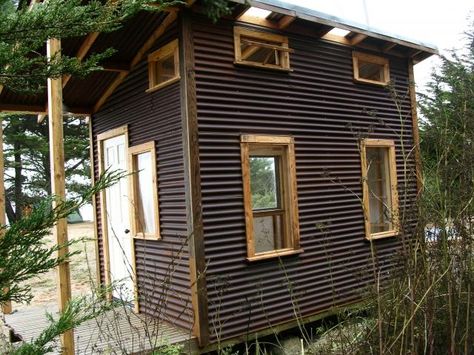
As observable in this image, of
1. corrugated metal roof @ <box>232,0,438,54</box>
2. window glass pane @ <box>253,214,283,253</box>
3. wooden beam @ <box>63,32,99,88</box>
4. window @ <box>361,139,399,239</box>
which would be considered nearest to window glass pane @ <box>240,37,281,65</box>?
corrugated metal roof @ <box>232,0,438,54</box>

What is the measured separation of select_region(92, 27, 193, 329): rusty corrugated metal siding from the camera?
5.20 m

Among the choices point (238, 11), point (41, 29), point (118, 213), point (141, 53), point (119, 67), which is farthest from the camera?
point (118, 213)

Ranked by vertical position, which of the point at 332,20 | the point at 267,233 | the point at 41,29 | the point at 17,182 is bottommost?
the point at 267,233

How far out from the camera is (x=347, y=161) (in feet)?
21.9

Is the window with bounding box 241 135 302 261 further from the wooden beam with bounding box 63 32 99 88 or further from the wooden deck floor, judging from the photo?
the wooden beam with bounding box 63 32 99 88

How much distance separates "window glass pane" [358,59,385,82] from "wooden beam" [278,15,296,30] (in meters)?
2.08

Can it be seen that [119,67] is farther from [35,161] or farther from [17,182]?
[17,182]

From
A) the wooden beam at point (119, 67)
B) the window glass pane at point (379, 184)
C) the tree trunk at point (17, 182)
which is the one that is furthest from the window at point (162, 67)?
the tree trunk at point (17, 182)

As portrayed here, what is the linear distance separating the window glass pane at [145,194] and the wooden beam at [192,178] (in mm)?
1113

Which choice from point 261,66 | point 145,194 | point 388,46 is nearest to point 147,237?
point 145,194

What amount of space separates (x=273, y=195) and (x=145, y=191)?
1.83 meters

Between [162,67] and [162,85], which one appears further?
[162,67]

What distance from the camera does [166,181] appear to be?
5539 mm

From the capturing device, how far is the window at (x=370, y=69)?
6.97 m
